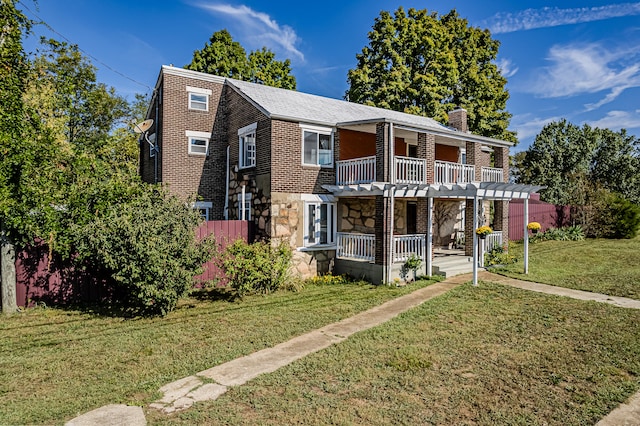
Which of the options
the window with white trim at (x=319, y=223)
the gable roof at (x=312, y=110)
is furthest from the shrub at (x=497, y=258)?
the window with white trim at (x=319, y=223)

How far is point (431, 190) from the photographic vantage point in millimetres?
12867

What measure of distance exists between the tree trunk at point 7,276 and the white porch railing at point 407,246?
10386 millimetres

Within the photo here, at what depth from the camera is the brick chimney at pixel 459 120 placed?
19750mm

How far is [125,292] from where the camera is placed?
1059 centimetres

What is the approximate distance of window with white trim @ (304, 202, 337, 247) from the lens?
531 inches

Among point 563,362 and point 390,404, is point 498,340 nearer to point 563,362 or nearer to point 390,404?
point 563,362

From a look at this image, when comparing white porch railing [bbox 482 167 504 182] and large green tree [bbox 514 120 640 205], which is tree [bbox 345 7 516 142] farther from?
white porch railing [bbox 482 167 504 182]

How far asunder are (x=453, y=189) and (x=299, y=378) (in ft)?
29.5

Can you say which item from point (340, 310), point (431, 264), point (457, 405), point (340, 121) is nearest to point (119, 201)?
point (340, 310)

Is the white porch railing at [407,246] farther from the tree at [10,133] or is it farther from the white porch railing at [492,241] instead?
the tree at [10,133]

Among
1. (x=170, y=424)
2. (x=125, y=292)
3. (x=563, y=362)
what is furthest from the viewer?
(x=125, y=292)

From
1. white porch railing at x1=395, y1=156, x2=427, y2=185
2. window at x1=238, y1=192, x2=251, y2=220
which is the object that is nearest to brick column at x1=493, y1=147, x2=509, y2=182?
white porch railing at x1=395, y1=156, x2=427, y2=185

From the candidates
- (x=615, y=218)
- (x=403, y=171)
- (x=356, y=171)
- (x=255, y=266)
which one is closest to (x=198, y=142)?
(x=356, y=171)

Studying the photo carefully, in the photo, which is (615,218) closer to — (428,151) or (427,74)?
(427,74)
